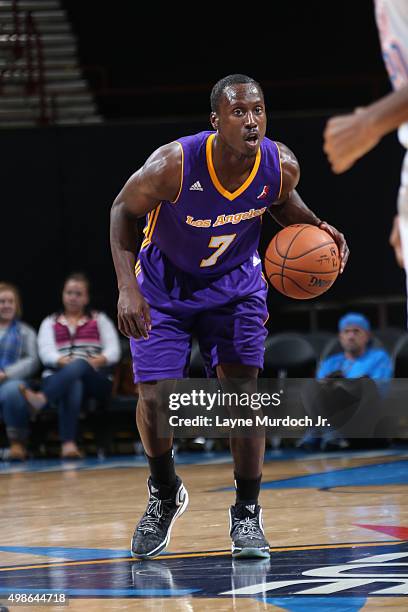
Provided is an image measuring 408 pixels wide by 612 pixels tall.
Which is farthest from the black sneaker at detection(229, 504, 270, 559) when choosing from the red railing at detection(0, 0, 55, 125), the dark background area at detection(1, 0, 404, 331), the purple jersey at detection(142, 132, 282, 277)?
the red railing at detection(0, 0, 55, 125)

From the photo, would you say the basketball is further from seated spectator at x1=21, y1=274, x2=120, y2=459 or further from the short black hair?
seated spectator at x1=21, y1=274, x2=120, y2=459

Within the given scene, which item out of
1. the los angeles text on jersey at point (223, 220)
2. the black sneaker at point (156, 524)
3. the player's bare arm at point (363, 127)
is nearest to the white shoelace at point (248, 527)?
the black sneaker at point (156, 524)

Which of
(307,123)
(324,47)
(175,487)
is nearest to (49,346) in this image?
(307,123)

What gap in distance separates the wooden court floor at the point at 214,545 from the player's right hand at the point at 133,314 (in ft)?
2.64

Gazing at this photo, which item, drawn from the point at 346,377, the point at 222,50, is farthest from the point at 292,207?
the point at 222,50

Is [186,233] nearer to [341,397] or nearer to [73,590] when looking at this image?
[73,590]

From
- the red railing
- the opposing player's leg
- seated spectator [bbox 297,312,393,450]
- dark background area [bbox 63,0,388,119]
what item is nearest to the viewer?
the opposing player's leg

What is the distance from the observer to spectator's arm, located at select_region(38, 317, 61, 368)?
8.43m

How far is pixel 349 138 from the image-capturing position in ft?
7.30

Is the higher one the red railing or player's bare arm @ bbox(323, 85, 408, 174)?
the red railing

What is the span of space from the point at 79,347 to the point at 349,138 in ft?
21.0

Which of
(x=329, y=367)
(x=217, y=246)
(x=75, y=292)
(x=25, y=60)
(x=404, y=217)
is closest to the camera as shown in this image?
(x=404, y=217)

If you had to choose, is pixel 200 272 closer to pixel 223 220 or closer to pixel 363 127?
pixel 223 220

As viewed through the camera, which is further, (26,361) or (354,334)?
(26,361)
